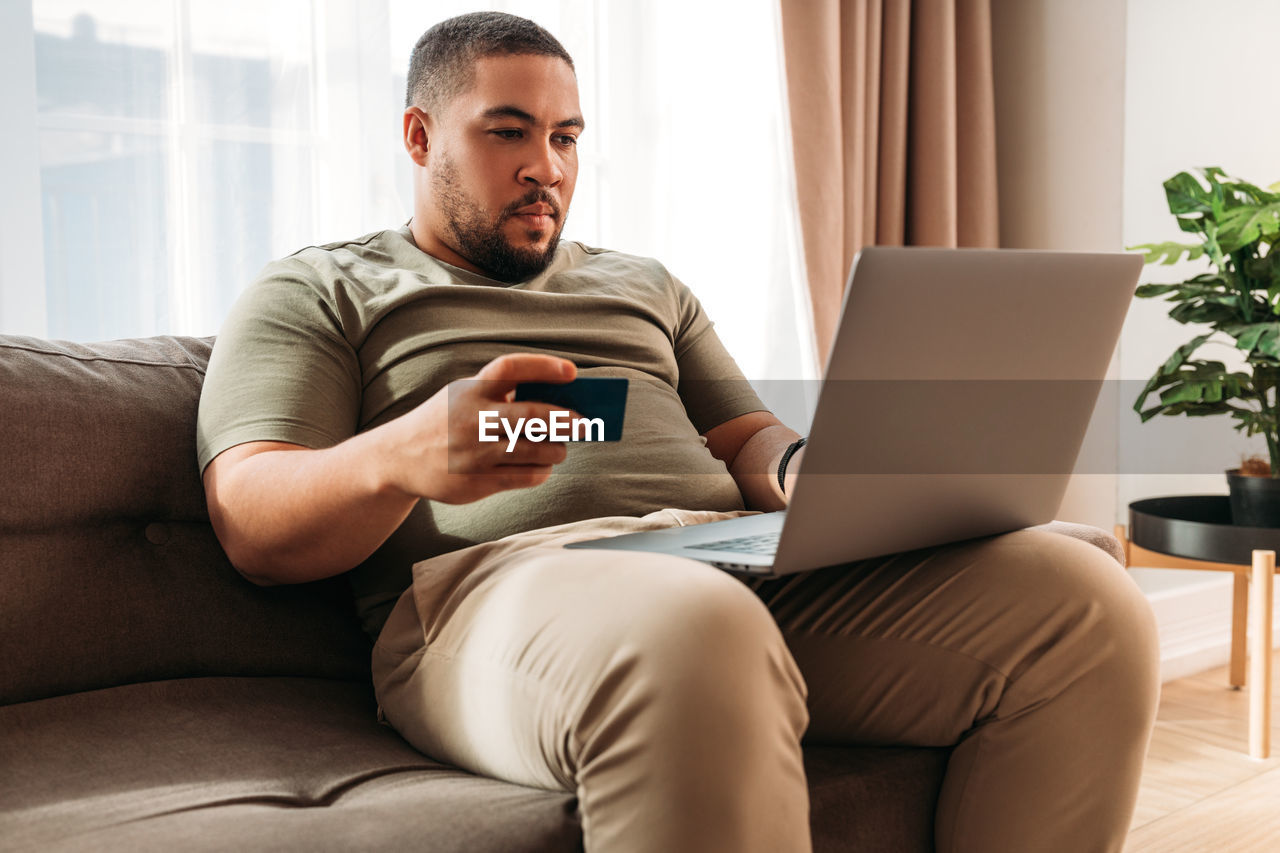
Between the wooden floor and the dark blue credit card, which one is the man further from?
the wooden floor

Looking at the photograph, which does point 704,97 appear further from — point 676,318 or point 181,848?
point 181,848

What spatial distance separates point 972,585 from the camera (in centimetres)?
103

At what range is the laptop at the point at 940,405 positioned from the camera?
2.62 feet

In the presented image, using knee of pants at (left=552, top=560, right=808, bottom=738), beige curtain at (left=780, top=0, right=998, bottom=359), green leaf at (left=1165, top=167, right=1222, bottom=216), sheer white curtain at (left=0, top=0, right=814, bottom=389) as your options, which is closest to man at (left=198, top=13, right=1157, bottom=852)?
knee of pants at (left=552, top=560, right=808, bottom=738)

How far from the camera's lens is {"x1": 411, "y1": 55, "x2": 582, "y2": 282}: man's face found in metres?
1.38

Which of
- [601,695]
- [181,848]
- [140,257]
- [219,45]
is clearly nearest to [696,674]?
[601,695]

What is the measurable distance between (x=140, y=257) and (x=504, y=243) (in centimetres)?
60

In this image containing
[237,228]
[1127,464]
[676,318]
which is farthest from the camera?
[1127,464]

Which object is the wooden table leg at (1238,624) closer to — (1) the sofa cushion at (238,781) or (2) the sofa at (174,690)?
(2) the sofa at (174,690)

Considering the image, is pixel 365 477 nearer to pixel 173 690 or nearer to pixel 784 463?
pixel 173 690

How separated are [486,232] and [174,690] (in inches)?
25.2

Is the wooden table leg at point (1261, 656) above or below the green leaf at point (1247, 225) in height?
below

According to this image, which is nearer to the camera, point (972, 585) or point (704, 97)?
point (972, 585)

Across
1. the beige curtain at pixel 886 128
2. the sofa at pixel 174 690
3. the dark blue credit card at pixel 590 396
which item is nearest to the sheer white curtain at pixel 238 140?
the beige curtain at pixel 886 128
